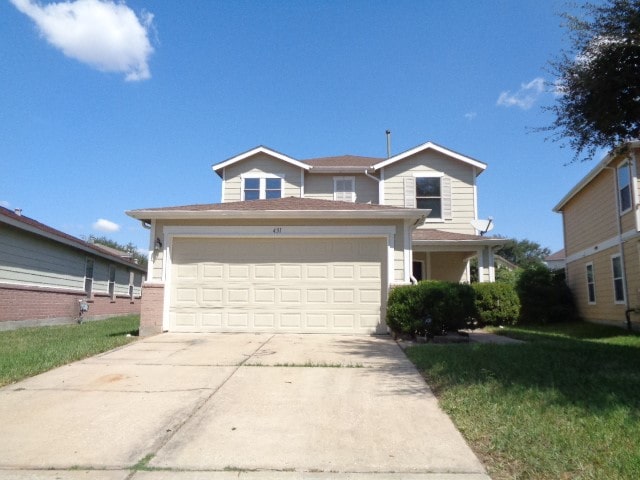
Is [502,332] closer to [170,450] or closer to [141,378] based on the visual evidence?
[141,378]

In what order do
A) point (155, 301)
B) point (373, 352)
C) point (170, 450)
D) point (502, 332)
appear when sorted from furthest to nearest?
point (502, 332) < point (155, 301) < point (373, 352) < point (170, 450)

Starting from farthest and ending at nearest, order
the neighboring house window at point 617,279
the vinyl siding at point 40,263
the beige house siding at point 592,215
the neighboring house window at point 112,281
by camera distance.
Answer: the neighboring house window at point 112,281
the beige house siding at point 592,215
the neighboring house window at point 617,279
the vinyl siding at point 40,263

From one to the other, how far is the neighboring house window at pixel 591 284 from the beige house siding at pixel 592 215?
803 millimetres

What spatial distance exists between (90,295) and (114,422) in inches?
666

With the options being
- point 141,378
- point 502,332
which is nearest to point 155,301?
point 141,378

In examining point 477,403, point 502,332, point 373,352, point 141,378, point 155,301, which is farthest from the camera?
point 502,332

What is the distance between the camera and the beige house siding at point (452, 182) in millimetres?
17125

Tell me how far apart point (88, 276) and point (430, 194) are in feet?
46.0

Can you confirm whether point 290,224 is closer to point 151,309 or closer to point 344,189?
point 151,309

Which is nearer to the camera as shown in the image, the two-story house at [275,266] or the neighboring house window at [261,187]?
the two-story house at [275,266]

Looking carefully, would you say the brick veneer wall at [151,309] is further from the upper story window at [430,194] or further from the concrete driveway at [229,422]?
the upper story window at [430,194]

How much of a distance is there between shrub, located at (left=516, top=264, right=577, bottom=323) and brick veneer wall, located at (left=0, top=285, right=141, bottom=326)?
15.8 meters

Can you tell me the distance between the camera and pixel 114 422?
4.50 m

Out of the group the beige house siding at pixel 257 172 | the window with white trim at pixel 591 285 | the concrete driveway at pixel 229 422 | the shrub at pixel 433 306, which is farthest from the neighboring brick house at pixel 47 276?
the window with white trim at pixel 591 285
